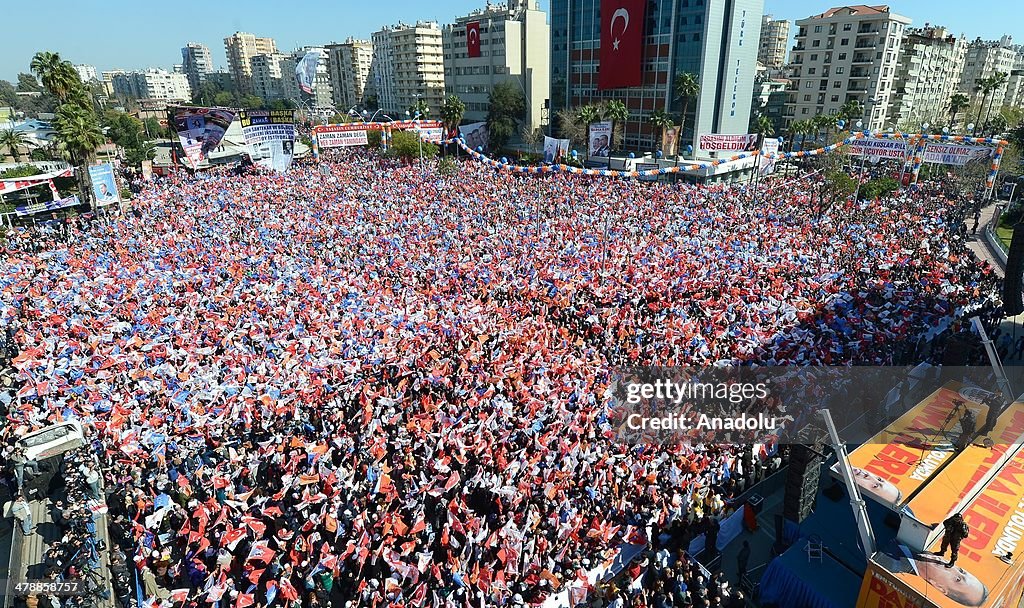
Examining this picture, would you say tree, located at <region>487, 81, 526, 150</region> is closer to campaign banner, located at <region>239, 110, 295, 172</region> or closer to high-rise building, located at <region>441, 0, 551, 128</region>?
high-rise building, located at <region>441, 0, 551, 128</region>

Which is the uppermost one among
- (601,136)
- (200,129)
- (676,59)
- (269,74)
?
(269,74)

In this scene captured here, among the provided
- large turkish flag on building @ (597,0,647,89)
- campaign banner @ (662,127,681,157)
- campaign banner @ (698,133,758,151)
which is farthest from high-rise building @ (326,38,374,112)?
campaign banner @ (698,133,758,151)

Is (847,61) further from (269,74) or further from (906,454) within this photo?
(269,74)

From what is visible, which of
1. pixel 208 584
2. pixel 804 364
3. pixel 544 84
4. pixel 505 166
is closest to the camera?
pixel 208 584

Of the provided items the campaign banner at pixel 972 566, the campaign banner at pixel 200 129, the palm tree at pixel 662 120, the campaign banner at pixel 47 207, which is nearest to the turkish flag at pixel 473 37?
the palm tree at pixel 662 120

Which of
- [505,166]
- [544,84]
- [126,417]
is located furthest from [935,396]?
[544,84]

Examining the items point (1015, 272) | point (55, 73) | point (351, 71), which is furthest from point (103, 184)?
point (351, 71)

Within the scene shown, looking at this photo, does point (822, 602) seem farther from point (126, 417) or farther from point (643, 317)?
point (126, 417)
